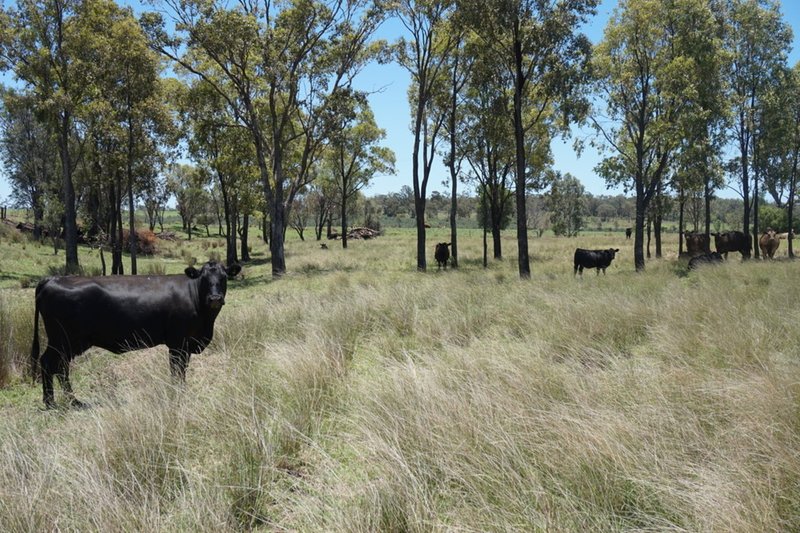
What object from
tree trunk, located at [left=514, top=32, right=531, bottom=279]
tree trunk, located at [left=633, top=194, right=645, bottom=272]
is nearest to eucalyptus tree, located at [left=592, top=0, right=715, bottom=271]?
tree trunk, located at [left=633, top=194, right=645, bottom=272]

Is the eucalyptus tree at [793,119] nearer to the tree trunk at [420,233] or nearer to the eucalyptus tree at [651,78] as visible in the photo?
the eucalyptus tree at [651,78]

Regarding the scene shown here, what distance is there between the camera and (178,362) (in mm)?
6383

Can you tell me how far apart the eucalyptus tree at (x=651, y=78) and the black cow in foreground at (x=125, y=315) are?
67.7 ft

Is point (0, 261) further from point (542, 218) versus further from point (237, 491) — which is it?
point (542, 218)

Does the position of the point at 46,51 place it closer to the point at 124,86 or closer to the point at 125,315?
the point at 124,86

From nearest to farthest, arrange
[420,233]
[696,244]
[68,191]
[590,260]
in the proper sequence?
[590,260] < [68,191] < [420,233] < [696,244]

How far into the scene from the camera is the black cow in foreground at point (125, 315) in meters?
6.01

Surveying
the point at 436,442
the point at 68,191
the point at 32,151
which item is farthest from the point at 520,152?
the point at 32,151

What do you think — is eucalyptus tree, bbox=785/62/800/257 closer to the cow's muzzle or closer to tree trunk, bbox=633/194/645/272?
tree trunk, bbox=633/194/645/272

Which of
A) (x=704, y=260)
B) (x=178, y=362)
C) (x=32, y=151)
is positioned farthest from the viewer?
(x=32, y=151)

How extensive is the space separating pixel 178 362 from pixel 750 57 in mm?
31556

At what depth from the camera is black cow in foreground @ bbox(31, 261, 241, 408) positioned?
6012 mm

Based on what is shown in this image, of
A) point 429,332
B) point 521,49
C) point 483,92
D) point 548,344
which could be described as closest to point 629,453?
point 548,344

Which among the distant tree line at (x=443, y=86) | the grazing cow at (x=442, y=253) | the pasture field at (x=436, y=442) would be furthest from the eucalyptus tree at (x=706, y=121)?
the pasture field at (x=436, y=442)
